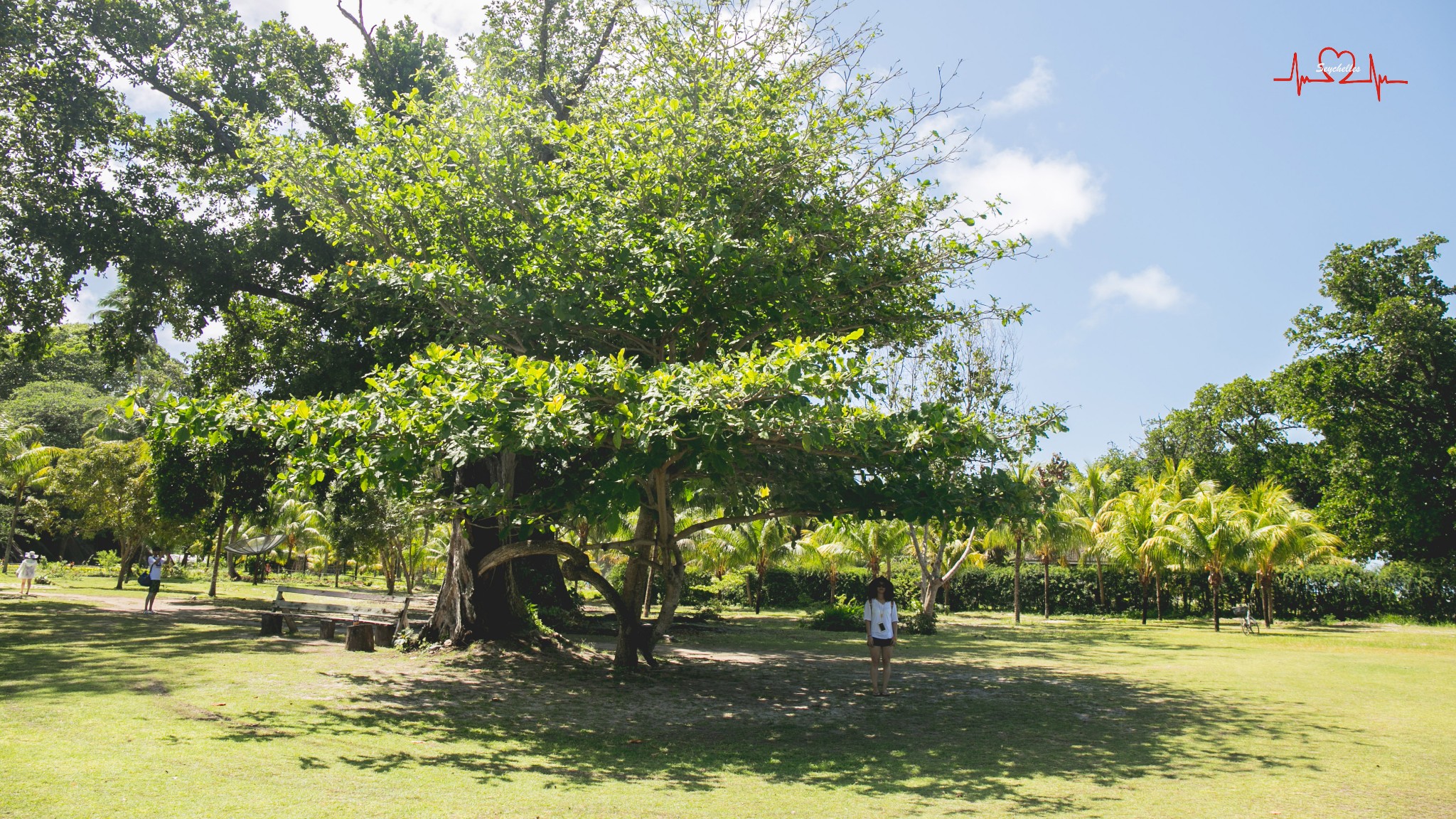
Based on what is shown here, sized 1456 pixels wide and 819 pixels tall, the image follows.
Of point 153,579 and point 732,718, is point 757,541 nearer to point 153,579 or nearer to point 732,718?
point 153,579

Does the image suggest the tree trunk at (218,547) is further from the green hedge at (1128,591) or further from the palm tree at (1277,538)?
the palm tree at (1277,538)

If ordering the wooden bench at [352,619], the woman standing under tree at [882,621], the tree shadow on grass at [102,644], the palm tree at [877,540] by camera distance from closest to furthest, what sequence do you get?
1. the tree shadow on grass at [102,644]
2. the woman standing under tree at [882,621]
3. the wooden bench at [352,619]
4. the palm tree at [877,540]

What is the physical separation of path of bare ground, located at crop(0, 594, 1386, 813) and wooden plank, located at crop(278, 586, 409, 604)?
18622 millimetres

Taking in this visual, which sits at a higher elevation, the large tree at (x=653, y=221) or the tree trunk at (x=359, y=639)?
the large tree at (x=653, y=221)

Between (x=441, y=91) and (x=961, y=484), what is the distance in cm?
880

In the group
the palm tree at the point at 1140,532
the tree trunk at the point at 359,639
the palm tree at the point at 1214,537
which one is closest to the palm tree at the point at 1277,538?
the palm tree at the point at 1214,537

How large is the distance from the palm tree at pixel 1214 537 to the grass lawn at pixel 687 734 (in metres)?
9.39

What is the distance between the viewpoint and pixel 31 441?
41219 mm

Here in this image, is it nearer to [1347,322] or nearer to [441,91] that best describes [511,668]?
[441,91]

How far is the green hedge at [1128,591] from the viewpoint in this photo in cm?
2891

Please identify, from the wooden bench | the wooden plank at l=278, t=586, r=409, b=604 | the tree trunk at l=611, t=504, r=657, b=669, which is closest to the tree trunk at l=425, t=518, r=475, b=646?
the wooden bench

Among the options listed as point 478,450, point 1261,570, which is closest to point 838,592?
point 1261,570

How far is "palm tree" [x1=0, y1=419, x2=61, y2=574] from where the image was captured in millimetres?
33562

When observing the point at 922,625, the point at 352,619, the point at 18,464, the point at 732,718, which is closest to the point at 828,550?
the point at 922,625
